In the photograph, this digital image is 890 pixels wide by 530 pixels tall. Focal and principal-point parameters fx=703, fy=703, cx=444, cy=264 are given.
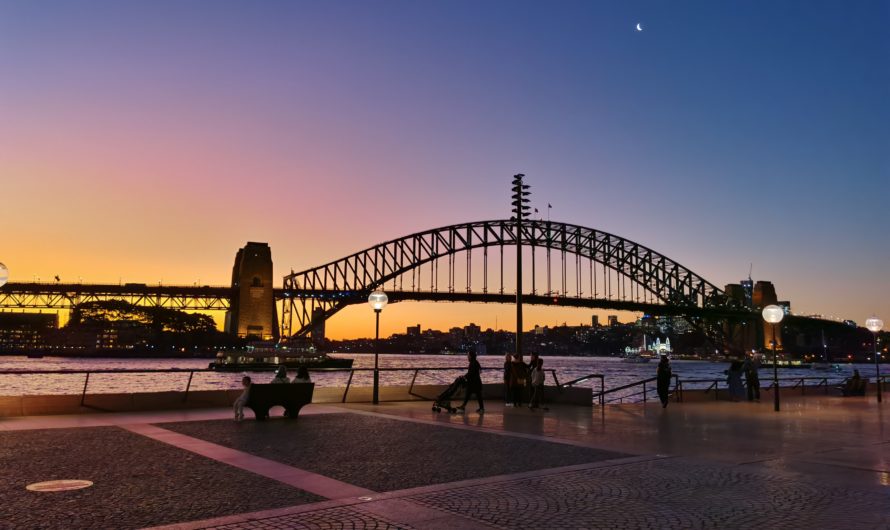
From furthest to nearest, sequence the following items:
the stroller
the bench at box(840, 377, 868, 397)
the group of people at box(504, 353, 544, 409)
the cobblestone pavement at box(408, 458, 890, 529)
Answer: the bench at box(840, 377, 868, 397)
the group of people at box(504, 353, 544, 409)
the stroller
the cobblestone pavement at box(408, 458, 890, 529)

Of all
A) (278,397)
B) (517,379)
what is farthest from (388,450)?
(517,379)

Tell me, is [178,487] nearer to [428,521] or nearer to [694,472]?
[428,521]

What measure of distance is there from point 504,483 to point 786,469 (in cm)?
432

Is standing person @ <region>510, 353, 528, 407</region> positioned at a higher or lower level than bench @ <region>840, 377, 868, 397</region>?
higher

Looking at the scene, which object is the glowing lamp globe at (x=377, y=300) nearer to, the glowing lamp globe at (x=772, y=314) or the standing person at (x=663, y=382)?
the standing person at (x=663, y=382)

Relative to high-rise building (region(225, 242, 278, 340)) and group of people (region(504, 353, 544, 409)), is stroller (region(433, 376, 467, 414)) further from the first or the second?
high-rise building (region(225, 242, 278, 340))

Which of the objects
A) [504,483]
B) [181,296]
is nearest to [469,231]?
[181,296]

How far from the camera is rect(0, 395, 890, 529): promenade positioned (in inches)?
279

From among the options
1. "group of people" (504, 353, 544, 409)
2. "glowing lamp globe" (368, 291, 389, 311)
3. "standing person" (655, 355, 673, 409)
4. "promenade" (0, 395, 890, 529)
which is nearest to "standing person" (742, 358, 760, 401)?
"standing person" (655, 355, 673, 409)

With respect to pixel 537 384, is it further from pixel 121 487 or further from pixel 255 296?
pixel 255 296

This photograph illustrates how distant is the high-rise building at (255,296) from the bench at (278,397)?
103120 millimetres

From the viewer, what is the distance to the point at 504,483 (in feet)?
29.1

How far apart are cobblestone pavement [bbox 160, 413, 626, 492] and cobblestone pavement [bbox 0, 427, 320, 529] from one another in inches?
45.7

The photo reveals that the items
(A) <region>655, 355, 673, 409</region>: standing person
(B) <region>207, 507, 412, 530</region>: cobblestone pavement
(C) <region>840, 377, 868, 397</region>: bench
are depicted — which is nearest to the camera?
(B) <region>207, 507, 412, 530</region>: cobblestone pavement
